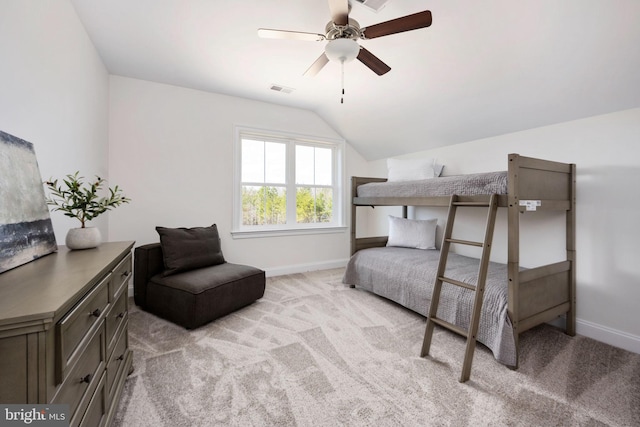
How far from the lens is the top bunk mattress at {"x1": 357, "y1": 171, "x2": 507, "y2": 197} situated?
205 centimetres

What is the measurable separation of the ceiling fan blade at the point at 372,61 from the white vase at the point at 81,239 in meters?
2.14

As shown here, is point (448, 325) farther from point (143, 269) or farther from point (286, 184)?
point (286, 184)

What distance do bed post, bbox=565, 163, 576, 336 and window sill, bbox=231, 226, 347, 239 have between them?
2821mm

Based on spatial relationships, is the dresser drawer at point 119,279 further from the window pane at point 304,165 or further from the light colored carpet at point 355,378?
the window pane at point 304,165

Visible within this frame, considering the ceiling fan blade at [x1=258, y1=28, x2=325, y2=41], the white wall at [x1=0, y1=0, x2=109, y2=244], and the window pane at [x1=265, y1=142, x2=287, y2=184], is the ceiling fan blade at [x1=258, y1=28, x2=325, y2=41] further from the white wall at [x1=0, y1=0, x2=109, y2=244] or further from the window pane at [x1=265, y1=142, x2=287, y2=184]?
the window pane at [x1=265, y1=142, x2=287, y2=184]

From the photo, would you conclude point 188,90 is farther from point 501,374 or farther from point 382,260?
point 501,374

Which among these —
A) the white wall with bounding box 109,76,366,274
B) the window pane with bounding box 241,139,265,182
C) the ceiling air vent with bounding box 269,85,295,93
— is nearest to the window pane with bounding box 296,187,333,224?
the white wall with bounding box 109,76,366,274

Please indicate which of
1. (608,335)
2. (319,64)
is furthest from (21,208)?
(608,335)

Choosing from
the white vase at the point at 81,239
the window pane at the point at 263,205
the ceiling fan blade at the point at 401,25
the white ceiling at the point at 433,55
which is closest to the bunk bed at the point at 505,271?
the white ceiling at the point at 433,55

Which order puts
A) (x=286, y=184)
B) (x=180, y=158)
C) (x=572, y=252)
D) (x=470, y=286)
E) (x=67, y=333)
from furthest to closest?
(x=286, y=184)
(x=180, y=158)
(x=572, y=252)
(x=470, y=286)
(x=67, y=333)

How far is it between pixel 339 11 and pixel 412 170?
7.19 feet

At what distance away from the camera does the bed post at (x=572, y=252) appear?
2.30 metres

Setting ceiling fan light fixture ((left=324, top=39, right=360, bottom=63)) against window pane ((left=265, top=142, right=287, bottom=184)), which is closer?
ceiling fan light fixture ((left=324, top=39, right=360, bottom=63))

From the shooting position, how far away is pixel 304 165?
4.30 m
